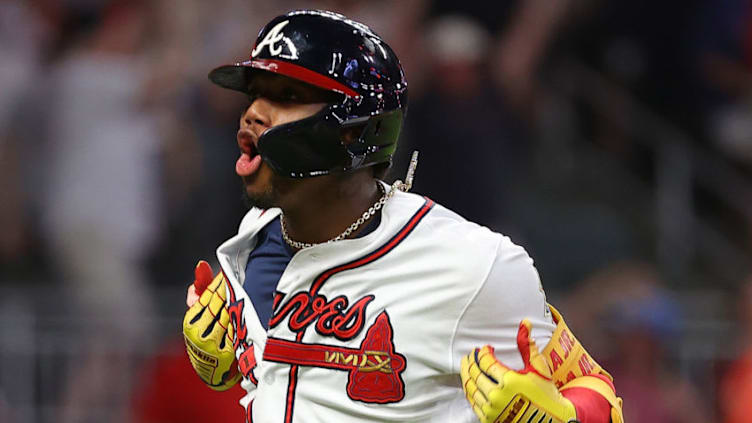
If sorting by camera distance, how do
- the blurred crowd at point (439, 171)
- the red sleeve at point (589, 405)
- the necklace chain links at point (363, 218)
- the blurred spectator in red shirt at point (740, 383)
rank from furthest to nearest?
the blurred crowd at point (439, 171) → the blurred spectator in red shirt at point (740, 383) → the necklace chain links at point (363, 218) → the red sleeve at point (589, 405)

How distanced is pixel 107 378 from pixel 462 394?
3.38 meters

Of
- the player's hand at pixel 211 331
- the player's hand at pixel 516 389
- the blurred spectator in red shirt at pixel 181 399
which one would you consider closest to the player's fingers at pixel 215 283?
the player's hand at pixel 211 331

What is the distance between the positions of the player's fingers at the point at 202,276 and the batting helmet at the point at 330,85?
18.0 inches

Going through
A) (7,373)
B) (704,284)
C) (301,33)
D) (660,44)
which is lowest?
(7,373)

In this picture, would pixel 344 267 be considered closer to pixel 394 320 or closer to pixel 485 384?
pixel 394 320

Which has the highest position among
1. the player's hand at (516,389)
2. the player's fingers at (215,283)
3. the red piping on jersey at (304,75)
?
the red piping on jersey at (304,75)

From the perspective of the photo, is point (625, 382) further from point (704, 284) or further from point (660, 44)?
point (660, 44)

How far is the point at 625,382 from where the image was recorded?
5168mm

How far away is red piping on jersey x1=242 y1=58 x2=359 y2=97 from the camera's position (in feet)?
8.32

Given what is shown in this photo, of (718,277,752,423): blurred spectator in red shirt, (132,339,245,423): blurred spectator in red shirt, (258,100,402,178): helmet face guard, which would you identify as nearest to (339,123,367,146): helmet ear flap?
(258,100,402,178): helmet face guard

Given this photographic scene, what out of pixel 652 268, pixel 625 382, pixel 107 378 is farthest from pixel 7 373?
pixel 652 268

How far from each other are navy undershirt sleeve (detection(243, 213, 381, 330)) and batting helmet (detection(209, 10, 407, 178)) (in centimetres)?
19

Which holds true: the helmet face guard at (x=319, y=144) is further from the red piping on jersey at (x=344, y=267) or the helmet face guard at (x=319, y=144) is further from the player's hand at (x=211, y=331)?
the player's hand at (x=211, y=331)

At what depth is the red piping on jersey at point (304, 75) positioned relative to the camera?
2.54m
